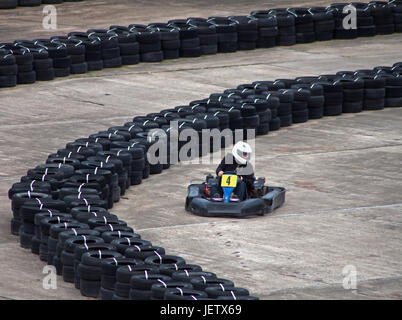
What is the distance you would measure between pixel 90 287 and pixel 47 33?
1578 cm

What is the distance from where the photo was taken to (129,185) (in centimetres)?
1480

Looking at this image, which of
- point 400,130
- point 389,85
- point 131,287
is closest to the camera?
point 131,287

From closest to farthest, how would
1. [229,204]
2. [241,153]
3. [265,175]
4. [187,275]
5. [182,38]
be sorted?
[187,275]
[229,204]
[241,153]
[265,175]
[182,38]

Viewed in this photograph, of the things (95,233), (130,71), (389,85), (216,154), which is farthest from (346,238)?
(130,71)

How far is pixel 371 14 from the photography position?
86.0ft

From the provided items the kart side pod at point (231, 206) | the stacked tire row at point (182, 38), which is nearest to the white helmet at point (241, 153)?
the kart side pod at point (231, 206)

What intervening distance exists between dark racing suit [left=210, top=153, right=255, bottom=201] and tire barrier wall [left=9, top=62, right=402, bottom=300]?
1.46 metres

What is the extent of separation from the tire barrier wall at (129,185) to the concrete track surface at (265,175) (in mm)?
243

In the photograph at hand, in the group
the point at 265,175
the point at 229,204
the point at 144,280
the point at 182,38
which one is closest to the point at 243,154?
the point at 229,204

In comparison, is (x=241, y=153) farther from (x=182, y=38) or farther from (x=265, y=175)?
(x=182, y=38)

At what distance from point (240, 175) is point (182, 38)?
10.6 m
